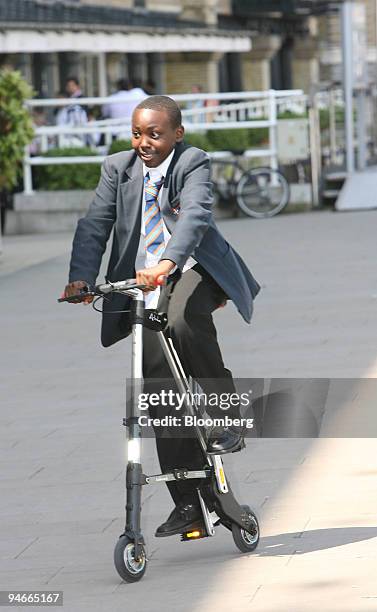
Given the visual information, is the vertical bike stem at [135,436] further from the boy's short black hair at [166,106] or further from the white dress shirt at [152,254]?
the boy's short black hair at [166,106]

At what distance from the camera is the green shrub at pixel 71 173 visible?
22.7 metres

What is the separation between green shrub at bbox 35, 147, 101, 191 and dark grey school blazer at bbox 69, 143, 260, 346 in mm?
16934

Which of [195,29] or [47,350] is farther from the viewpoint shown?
[195,29]

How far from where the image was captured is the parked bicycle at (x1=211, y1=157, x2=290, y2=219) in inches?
899

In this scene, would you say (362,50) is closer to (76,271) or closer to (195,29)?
(195,29)

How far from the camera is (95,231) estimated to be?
577cm

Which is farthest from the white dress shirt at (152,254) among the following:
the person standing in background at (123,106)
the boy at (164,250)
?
the person standing in background at (123,106)

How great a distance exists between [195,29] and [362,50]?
12.1 m

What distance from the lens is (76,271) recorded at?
5.68m

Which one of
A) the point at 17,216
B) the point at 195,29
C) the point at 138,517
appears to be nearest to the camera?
the point at 138,517

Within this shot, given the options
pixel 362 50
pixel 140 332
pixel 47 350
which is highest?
pixel 362 50

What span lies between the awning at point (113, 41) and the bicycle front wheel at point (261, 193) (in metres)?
5.03

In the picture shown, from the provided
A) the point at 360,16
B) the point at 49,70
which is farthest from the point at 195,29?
the point at 360,16

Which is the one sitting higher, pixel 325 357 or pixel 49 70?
pixel 49 70
